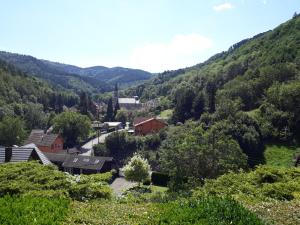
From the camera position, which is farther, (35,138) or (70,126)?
(70,126)

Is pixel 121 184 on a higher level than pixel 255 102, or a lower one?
lower

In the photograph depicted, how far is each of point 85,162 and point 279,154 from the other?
2709 centimetres

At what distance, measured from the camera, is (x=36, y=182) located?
18.0 meters

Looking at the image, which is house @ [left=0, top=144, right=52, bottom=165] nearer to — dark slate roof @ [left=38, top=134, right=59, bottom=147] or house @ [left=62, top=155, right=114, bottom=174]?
house @ [left=62, top=155, right=114, bottom=174]

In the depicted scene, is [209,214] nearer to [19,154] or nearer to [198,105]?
[19,154]

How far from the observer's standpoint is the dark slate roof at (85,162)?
191 ft

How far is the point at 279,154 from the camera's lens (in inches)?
2394

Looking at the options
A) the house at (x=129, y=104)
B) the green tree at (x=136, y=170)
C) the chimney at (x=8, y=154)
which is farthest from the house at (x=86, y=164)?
the house at (x=129, y=104)

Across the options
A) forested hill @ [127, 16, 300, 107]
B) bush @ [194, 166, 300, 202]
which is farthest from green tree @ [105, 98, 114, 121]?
bush @ [194, 166, 300, 202]

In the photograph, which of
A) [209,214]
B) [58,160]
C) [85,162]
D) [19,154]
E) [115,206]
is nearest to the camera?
[209,214]

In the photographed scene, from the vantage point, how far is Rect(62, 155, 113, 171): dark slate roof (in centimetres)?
5819

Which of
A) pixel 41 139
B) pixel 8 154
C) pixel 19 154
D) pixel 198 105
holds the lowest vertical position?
pixel 41 139

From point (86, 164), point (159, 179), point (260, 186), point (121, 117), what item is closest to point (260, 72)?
point (86, 164)

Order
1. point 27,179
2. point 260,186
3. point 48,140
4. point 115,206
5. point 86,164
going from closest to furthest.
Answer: point 115,206 → point 27,179 → point 260,186 → point 86,164 → point 48,140
